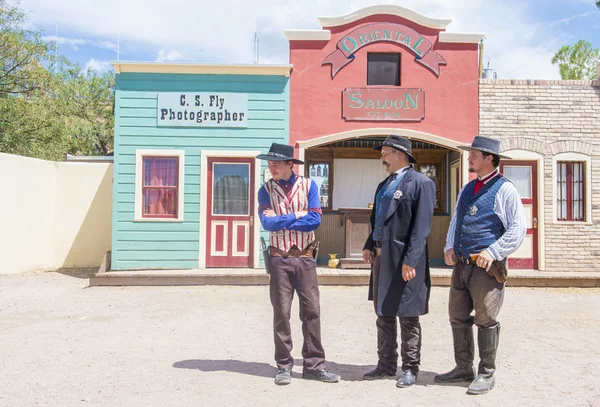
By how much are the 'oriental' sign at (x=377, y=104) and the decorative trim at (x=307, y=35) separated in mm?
1118

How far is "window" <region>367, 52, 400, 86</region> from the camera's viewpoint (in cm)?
1113

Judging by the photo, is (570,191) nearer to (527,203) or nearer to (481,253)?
(527,203)

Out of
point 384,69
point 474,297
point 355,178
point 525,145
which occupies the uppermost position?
point 384,69

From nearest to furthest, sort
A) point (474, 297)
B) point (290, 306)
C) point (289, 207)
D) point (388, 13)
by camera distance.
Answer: point (474, 297), point (290, 306), point (289, 207), point (388, 13)

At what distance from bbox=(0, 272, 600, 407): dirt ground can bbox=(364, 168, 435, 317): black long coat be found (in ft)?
2.11

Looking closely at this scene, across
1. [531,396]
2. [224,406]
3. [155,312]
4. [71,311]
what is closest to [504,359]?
→ [531,396]

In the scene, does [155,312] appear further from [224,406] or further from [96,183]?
[96,183]

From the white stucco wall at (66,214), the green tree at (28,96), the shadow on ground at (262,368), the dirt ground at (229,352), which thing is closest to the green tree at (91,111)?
the green tree at (28,96)

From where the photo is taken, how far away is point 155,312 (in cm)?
749

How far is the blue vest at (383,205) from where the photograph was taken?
454 centimetres

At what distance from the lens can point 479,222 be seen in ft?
14.2

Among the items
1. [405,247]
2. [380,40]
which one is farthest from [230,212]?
[405,247]

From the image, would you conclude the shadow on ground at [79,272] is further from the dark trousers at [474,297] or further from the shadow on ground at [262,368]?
the dark trousers at [474,297]

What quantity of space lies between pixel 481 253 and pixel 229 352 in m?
2.63
